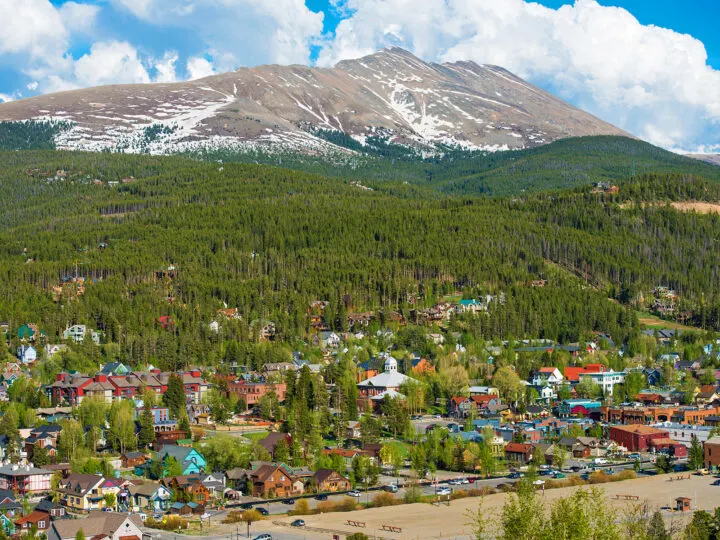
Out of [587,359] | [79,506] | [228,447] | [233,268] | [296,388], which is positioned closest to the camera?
[79,506]

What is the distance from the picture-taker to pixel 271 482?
85.5 metres

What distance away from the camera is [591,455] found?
102m

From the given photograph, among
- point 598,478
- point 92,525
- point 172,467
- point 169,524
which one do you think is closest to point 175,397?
point 172,467

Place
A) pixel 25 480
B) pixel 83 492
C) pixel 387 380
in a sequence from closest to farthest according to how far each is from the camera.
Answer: pixel 83 492
pixel 25 480
pixel 387 380

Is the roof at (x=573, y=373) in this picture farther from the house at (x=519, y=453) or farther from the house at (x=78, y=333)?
the house at (x=78, y=333)

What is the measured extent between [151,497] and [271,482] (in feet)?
30.4

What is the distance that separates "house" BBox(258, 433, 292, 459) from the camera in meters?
94.1

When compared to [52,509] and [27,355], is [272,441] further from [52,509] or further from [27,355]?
[27,355]

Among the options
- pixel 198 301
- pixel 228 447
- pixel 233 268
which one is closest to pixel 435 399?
pixel 228 447

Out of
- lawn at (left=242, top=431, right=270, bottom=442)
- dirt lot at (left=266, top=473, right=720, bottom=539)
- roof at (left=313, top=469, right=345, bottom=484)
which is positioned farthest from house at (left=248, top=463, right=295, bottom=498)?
lawn at (left=242, top=431, right=270, bottom=442)

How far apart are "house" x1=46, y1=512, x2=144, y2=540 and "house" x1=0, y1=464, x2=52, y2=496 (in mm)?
15521

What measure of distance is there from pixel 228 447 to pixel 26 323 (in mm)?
59750

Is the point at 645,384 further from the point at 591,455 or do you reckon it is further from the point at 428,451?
the point at 428,451

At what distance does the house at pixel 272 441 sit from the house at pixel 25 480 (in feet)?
57.4
